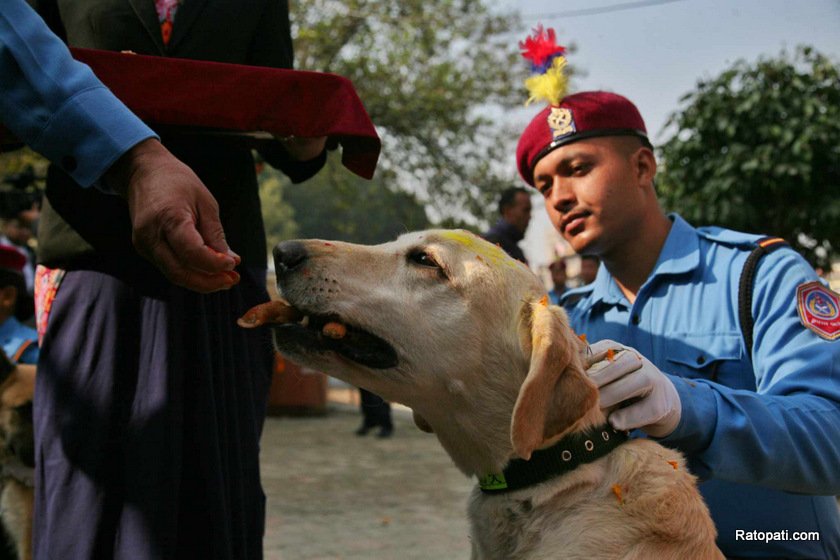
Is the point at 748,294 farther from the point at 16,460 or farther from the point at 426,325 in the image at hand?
the point at 16,460

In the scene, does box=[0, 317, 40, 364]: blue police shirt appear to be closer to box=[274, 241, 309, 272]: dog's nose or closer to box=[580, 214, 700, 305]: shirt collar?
box=[274, 241, 309, 272]: dog's nose

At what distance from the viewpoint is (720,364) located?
8.71 feet

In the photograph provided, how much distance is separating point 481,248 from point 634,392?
2.11 ft

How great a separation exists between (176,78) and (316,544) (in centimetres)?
446

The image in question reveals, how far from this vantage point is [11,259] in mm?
5367

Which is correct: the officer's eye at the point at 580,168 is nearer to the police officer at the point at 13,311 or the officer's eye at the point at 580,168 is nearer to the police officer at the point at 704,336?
the police officer at the point at 704,336

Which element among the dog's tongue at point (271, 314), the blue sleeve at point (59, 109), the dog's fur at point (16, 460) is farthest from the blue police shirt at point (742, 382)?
the dog's fur at point (16, 460)

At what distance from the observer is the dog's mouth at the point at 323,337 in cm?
212

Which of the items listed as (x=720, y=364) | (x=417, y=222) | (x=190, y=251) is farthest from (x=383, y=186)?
(x=190, y=251)

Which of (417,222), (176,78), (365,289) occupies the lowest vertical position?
(417,222)

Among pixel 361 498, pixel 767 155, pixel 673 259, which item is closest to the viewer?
pixel 673 259

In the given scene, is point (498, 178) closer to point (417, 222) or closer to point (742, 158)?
point (417, 222)

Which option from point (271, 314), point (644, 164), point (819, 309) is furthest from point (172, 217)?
point (644, 164)

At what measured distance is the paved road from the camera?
5.70 metres
